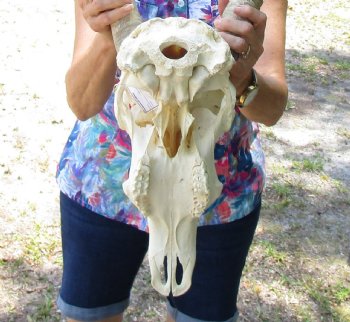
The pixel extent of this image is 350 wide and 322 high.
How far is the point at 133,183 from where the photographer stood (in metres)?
1.10

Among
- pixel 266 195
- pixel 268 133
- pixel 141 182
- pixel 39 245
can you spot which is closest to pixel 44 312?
pixel 39 245

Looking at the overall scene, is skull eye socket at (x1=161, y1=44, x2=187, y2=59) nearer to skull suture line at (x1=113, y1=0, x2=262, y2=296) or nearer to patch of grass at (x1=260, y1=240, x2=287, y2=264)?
skull suture line at (x1=113, y1=0, x2=262, y2=296)

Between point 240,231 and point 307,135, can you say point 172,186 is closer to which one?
point 240,231

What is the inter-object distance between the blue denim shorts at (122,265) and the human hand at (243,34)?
557 mm

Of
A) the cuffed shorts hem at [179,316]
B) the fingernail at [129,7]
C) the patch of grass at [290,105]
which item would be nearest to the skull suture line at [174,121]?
the fingernail at [129,7]

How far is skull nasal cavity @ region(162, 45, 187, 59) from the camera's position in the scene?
1.04 m

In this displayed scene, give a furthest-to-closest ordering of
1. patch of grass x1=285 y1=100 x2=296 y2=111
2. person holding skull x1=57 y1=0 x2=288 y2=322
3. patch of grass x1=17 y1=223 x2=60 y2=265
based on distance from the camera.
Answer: patch of grass x1=285 y1=100 x2=296 y2=111
patch of grass x1=17 y1=223 x2=60 y2=265
person holding skull x1=57 y1=0 x2=288 y2=322

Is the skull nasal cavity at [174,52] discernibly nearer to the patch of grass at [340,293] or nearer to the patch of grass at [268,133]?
the patch of grass at [340,293]

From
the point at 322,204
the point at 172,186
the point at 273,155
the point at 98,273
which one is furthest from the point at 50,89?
the point at 172,186

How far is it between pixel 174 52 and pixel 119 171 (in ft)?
2.15

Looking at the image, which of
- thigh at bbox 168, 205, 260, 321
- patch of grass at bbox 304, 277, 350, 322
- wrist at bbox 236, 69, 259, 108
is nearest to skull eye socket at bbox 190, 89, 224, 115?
wrist at bbox 236, 69, 259, 108

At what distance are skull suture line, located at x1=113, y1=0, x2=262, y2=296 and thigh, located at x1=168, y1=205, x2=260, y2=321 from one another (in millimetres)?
481

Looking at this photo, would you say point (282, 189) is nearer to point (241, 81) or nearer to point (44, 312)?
point (44, 312)

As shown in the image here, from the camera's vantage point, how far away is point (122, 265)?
1813 mm
